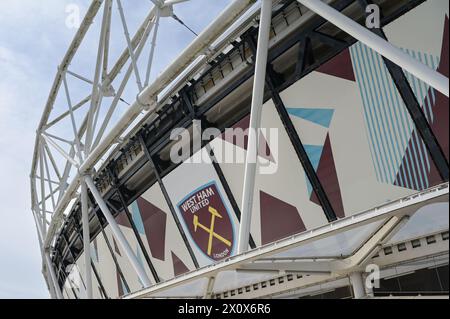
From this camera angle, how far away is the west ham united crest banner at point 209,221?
635 inches

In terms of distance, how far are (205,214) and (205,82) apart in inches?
164

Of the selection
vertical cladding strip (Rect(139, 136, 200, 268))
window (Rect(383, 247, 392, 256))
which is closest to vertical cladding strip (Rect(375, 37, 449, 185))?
window (Rect(383, 247, 392, 256))

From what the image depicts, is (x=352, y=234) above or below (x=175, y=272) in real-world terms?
below

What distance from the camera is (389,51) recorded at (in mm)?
9672

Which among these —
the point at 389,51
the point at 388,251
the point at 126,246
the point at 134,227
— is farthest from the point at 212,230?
the point at 389,51

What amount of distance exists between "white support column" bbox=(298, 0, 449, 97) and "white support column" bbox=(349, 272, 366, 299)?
4.52 metres

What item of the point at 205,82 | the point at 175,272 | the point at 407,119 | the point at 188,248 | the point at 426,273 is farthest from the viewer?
the point at 175,272

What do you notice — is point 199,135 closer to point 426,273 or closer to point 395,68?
point 395,68

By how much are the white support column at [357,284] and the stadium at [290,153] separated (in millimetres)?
29

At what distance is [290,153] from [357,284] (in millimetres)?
4013

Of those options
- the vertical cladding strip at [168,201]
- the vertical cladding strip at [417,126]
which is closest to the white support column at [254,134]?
the vertical cladding strip at [417,126]

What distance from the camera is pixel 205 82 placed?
16.5 m
